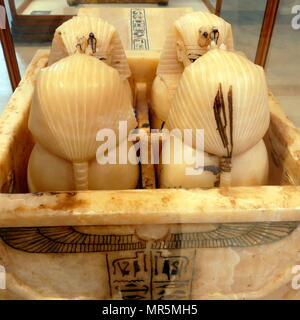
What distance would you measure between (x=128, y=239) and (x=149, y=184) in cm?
20

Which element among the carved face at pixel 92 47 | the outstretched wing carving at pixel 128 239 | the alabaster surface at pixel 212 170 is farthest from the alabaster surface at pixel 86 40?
the outstretched wing carving at pixel 128 239

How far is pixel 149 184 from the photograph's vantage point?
2.73ft

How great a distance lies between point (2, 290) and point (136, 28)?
122cm

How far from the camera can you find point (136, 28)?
5.10 feet

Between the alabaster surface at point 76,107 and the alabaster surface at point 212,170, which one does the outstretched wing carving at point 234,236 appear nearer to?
the alabaster surface at point 212,170

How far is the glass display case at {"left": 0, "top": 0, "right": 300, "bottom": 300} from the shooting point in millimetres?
635

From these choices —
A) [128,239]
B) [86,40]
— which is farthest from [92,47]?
[128,239]

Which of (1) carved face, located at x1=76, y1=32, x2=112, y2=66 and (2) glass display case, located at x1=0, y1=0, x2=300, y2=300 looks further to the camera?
(1) carved face, located at x1=76, y1=32, x2=112, y2=66

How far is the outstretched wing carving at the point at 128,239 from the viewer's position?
65cm

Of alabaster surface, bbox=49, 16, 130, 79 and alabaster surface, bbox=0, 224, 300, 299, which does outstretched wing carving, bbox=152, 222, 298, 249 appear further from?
alabaster surface, bbox=49, 16, 130, 79

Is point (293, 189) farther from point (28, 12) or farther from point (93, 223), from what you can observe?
point (28, 12)

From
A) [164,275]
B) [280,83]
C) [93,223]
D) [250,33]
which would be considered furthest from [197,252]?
[280,83]

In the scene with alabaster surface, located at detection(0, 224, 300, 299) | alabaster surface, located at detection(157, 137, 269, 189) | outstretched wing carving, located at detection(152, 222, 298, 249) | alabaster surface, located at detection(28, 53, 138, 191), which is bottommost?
alabaster surface, located at detection(0, 224, 300, 299)

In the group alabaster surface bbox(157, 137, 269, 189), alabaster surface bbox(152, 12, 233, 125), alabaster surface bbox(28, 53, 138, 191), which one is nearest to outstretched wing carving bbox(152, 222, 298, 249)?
alabaster surface bbox(157, 137, 269, 189)
